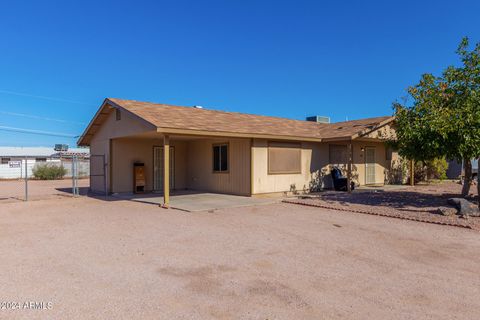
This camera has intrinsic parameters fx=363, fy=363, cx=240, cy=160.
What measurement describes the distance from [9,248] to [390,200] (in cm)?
1112

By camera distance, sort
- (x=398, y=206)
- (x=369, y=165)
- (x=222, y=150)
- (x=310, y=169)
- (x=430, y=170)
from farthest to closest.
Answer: (x=430, y=170), (x=369, y=165), (x=310, y=169), (x=222, y=150), (x=398, y=206)

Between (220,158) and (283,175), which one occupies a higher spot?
(220,158)

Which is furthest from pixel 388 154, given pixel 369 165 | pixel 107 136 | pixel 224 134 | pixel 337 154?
pixel 107 136

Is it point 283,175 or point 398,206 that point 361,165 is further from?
point 398,206

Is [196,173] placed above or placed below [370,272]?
above

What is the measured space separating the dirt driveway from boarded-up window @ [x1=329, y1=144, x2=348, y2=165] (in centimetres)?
812

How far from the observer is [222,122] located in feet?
45.9

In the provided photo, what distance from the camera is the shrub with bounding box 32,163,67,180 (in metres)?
29.9

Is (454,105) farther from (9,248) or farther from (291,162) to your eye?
(9,248)

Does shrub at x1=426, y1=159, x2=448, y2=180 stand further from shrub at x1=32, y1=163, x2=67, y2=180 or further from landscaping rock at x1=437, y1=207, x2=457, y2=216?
shrub at x1=32, y1=163, x2=67, y2=180

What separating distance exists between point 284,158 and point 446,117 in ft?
20.4

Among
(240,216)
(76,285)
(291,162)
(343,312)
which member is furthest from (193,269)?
Answer: (291,162)

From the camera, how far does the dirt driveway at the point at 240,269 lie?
376cm

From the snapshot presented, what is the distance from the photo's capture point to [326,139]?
50.9 feet
